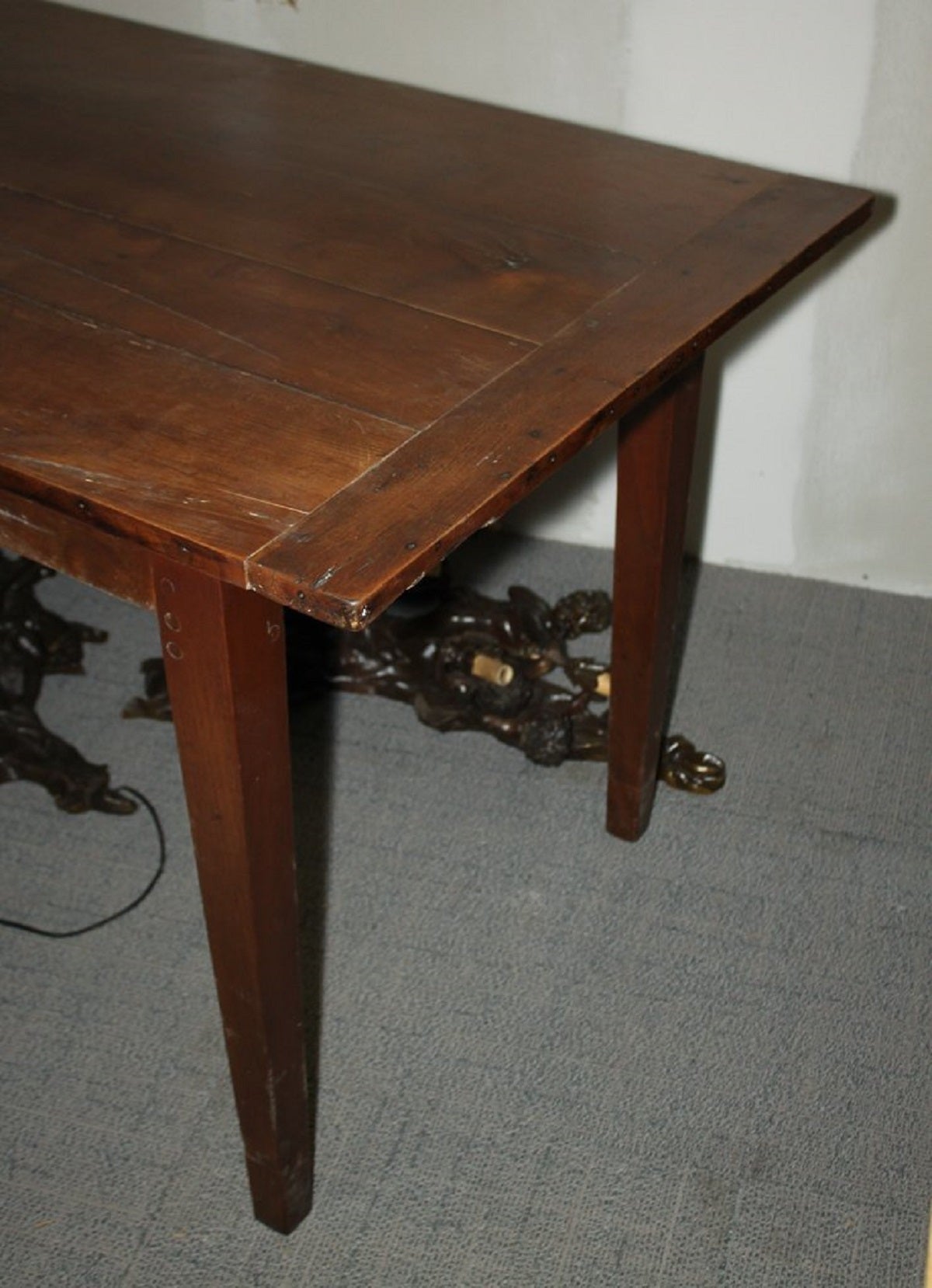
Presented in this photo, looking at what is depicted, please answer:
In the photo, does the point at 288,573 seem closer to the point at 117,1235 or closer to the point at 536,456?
the point at 536,456

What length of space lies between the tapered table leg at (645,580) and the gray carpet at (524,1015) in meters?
0.09

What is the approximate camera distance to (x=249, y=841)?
106cm

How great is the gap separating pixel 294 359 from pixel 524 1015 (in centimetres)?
70

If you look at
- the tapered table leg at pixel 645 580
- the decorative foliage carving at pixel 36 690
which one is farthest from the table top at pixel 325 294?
the decorative foliage carving at pixel 36 690

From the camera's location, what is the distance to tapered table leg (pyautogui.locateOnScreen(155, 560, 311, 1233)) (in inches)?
38.5

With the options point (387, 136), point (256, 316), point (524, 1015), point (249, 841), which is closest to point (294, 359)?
point (256, 316)

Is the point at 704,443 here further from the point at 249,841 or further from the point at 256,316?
the point at 249,841

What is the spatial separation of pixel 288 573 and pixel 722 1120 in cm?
76

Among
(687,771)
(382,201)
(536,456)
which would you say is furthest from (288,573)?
(687,771)

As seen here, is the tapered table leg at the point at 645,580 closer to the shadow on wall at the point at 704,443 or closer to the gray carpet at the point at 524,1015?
the gray carpet at the point at 524,1015

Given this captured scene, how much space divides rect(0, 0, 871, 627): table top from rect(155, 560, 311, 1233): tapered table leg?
3.0 inches

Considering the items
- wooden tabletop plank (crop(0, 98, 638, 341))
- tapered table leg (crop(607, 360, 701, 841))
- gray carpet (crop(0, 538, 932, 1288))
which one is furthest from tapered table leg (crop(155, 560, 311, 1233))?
tapered table leg (crop(607, 360, 701, 841))

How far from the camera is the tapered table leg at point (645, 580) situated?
54.1 inches

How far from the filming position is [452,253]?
1.27m
